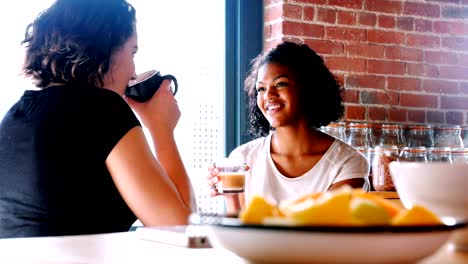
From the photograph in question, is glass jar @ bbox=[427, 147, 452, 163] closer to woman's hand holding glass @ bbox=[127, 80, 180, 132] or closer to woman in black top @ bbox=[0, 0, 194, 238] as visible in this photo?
woman's hand holding glass @ bbox=[127, 80, 180, 132]

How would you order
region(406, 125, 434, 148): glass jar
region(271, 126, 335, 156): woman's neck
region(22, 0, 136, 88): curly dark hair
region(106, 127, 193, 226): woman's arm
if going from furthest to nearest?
1. region(406, 125, 434, 148): glass jar
2. region(271, 126, 335, 156): woman's neck
3. region(22, 0, 136, 88): curly dark hair
4. region(106, 127, 193, 226): woman's arm

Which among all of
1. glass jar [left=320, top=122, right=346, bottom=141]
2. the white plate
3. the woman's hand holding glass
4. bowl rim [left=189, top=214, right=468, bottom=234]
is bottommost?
glass jar [left=320, top=122, right=346, bottom=141]

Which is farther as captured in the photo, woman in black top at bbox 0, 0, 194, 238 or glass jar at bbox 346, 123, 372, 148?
glass jar at bbox 346, 123, 372, 148

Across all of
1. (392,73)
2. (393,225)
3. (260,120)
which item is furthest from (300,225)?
(392,73)

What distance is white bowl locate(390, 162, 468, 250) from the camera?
0.89 metres

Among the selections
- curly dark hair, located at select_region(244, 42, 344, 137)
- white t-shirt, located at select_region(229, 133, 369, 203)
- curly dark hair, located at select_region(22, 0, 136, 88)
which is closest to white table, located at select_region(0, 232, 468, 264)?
curly dark hair, located at select_region(22, 0, 136, 88)

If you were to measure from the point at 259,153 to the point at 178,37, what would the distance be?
0.83 m

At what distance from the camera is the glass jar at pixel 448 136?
3631 millimetres

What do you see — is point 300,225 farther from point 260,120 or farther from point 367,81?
point 367,81

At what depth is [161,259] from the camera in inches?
35.9

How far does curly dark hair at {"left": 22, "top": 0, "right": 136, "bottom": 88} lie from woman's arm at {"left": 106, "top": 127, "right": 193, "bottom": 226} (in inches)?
11.6

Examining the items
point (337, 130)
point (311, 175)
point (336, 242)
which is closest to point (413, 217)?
point (336, 242)

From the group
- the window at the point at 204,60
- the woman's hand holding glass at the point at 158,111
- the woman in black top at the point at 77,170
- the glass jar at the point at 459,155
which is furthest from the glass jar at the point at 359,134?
the woman in black top at the point at 77,170

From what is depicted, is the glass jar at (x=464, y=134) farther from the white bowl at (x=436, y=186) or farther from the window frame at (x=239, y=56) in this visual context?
the white bowl at (x=436, y=186)
